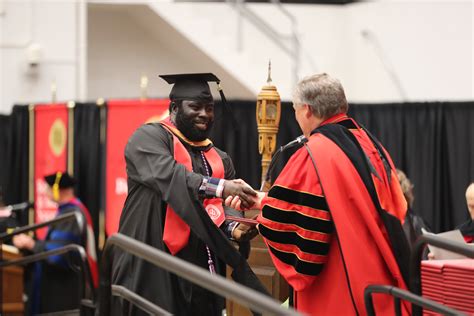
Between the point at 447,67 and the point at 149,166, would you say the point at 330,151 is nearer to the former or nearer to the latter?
the point at 149,166

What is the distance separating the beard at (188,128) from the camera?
4.19 meters

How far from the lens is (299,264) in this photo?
12.0 feet

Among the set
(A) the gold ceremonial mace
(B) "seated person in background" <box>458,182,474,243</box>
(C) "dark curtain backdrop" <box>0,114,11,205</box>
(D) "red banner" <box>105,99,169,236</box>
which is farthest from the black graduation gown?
(C) "dark curtain backdrop" <box>0,114,11,205</box>

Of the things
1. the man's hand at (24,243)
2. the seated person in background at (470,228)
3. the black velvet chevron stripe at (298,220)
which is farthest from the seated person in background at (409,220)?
the man's hand at (24,243)

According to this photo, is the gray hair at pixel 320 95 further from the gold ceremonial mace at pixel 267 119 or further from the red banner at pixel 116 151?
the red banner at pixel 116 151

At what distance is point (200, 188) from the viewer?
3969 millimetres

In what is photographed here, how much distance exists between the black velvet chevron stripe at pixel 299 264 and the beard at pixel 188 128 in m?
0.78

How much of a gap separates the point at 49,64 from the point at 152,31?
1.62m

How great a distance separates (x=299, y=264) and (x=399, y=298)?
1.48 ft

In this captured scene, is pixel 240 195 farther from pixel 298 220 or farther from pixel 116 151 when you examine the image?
pixel 116 151

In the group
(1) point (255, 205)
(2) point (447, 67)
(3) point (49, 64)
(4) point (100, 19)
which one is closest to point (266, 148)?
(1) point (255, 205)

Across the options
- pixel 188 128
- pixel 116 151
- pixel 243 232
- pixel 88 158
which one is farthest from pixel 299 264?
pixel 88 158

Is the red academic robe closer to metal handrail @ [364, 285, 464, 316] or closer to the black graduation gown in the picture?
metal handrail @ [364, 285, 464, 316]

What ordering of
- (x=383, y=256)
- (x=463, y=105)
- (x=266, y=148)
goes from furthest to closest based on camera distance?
(x=463, y=105) → (x=266, y=148) → (x=383, y=256)
